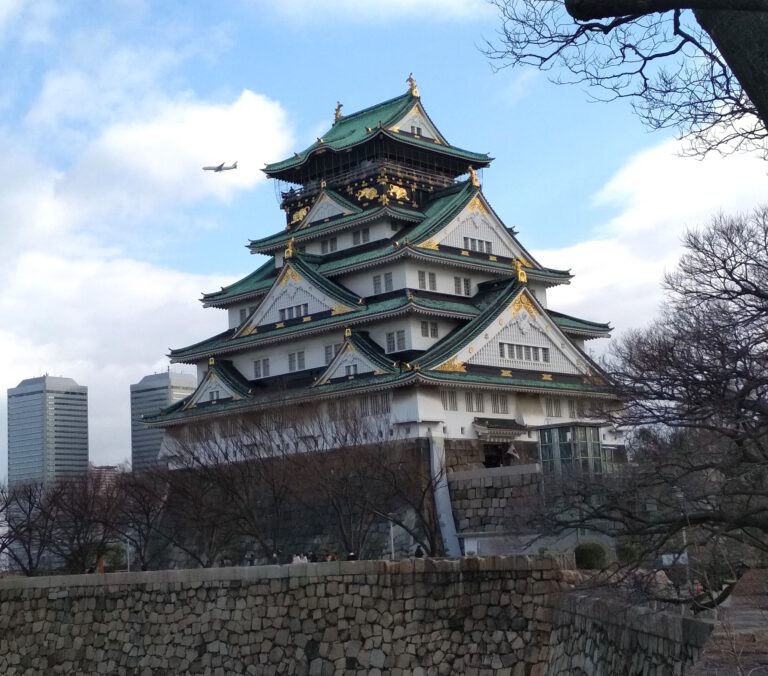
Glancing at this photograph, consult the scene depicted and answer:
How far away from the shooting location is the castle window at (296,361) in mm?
50344

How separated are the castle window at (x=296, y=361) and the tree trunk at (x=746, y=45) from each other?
142ft

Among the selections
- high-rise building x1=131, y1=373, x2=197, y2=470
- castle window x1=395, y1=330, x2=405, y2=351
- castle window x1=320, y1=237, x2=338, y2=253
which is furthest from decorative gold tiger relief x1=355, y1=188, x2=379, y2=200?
high-rise building x1=131, y1=373, x2=197, y2=470

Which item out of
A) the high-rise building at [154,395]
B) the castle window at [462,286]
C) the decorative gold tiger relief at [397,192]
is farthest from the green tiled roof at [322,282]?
the high-rise building at [154,395]

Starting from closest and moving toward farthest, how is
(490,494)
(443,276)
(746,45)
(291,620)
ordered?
(746,45) < (291,620) < (490,494) < (443,276)

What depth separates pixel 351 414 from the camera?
1747 inches

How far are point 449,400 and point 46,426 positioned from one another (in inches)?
4868

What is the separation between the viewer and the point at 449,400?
147 ft

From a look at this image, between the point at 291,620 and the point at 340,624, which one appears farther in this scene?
the point at 291,620

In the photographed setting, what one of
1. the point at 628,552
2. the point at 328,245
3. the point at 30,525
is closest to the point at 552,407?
the point at 328,245

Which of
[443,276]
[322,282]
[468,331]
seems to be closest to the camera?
[468,331]

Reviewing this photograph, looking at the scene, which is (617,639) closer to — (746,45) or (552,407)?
(746,45)

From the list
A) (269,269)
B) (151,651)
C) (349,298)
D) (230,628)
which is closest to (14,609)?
(151,651)

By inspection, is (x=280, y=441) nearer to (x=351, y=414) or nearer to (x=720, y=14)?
(x=351, y=414)

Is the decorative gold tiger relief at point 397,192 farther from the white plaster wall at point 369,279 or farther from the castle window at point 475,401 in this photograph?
the castle window at point 475,401
